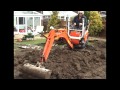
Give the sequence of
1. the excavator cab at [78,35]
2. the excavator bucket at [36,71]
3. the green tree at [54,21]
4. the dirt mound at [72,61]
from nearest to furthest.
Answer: the excavator bucket at [36,71] < the dirt mound at [72,61] < the green tree at [54,21] < the excavator cab at [78,35]

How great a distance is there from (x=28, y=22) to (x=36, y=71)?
1319 mm

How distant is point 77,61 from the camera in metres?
8.12

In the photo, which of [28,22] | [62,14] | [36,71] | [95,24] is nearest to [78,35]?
[95,24]

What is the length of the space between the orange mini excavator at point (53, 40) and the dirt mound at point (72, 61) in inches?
5.4

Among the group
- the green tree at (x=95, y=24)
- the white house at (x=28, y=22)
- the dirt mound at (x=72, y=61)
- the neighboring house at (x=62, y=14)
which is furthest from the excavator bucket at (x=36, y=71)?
the green tree at (x=95, y=24)

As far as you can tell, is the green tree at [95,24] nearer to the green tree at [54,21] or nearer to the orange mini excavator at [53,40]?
the orange mini excavator at [53,40]

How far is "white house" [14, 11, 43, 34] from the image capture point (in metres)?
7.99

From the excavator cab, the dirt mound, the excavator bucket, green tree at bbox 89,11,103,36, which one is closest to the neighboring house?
the excavator cab

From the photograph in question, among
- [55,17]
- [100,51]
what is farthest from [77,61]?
[55,17]

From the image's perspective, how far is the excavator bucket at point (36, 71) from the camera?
747 centimetres

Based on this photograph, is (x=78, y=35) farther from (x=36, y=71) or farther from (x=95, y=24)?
(x=36, y=71)
